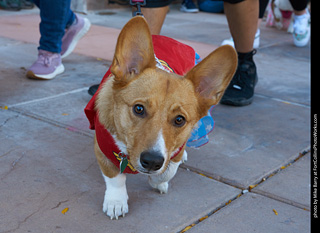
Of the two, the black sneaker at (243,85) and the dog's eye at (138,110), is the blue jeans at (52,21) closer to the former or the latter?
the black sneaker at (243,85)

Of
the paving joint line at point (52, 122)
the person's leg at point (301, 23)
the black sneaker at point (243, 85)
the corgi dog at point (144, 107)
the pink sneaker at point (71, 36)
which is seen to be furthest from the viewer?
the person's leg at point (301, 23)

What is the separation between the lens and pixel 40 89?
4645 millimetres

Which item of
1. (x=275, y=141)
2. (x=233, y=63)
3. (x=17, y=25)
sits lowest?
(x=17, y=25)

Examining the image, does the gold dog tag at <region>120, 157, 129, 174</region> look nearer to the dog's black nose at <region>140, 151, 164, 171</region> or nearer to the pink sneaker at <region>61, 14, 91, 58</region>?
the dog's black nose at <region>140, 151, 164, 171</region>

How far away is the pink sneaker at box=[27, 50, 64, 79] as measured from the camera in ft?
16.0

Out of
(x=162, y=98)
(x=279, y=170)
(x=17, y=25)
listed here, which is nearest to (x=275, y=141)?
(x=279, y=170)

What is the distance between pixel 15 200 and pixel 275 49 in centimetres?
590

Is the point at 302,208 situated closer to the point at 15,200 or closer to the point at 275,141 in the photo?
the point at 275,141

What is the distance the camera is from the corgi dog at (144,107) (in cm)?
236

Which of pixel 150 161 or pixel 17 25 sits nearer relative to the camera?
pixel 150 161

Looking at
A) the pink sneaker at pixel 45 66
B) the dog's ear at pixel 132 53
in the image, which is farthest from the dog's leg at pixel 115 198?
the pink sneaker at pixel 45 66

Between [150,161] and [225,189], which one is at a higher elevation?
[150,161]

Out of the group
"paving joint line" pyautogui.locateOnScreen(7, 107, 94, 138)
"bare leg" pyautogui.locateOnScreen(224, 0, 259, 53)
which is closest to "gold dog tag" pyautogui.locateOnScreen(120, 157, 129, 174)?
"paving joint line" pyautogui.locateOnScreen(7, 107, 94, 138)

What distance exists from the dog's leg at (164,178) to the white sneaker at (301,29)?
18.5 feet
